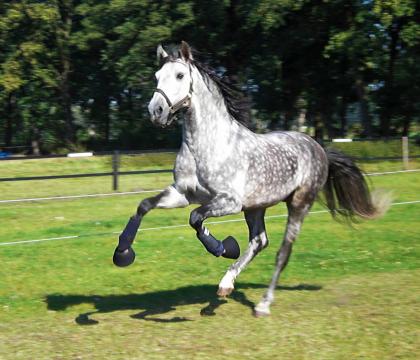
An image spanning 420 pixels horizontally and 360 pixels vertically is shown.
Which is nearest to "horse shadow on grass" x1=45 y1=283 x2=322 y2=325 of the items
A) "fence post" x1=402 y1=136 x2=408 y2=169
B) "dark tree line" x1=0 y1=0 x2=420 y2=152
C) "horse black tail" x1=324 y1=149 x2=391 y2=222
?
"horse black tail" x1=324 y1=149 x2=391 y2=222

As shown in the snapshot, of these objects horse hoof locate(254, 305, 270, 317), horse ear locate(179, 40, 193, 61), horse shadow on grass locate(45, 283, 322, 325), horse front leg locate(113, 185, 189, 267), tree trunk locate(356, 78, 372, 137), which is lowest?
horse shadow on grass locate(45, 283, 322, 325)

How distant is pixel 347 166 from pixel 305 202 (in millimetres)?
987

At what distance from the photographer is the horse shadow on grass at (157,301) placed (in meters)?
6.57

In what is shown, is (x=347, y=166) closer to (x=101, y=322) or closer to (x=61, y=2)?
(x=101, y=322)

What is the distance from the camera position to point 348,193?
793 cm

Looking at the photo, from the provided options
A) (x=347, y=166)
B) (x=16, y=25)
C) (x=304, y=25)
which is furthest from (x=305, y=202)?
(x=16, y=25)

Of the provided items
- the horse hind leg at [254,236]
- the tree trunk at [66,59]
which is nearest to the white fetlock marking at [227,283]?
the horse hind leg at [254,236]

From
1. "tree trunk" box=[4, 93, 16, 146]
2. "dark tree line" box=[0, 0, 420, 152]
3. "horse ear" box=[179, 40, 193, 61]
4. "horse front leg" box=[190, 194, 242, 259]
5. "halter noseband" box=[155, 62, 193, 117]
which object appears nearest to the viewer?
"halter noseband" box=[155, 62, 193, 117]

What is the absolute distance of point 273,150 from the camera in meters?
6.75

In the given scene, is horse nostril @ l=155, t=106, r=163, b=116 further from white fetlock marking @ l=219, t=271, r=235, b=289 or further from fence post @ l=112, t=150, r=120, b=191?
fence post @ l=112, t=150, r=120, b=191

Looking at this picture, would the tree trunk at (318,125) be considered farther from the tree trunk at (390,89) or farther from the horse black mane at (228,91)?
the horse black mane at (228,91)

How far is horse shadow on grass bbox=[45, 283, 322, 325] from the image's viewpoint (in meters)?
6.57

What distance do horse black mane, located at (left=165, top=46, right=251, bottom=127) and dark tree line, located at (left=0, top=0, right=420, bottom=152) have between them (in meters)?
19.9

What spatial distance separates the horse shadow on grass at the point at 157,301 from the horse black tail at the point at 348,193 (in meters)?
0.97
